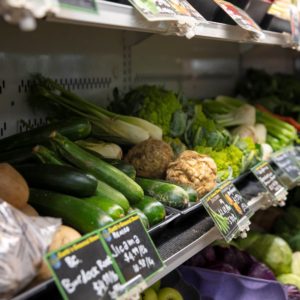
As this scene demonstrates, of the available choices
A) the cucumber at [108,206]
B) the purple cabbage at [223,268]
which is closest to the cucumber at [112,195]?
the cucumber at [108,206]

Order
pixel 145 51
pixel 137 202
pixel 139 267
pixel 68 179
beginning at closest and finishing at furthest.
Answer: pixel 139 267
pixel 68 179
pixel 137 202
pixel 145 51

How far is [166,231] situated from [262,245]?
32.5 inches

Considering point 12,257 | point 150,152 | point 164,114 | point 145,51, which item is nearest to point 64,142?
point 150,152

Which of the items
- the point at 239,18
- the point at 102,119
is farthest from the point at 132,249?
the point at 239,18

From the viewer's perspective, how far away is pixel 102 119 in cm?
165

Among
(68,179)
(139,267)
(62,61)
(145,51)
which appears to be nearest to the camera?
(139,267)

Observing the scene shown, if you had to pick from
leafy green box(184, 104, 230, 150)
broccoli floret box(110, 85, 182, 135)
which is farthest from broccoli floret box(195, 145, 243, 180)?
broccoli floret box(110, 85, 182, 135)

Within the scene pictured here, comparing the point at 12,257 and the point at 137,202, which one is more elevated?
the point at 12,257

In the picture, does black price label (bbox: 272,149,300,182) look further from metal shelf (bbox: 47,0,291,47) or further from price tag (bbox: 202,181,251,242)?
metal shelf (bbox: 47,0,291,47)

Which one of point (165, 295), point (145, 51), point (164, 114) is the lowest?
point (165, 295)

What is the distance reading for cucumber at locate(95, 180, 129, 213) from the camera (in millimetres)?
1159

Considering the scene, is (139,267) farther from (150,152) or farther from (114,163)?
(150,152)

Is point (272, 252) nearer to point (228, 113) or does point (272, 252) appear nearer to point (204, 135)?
point (204, 135)

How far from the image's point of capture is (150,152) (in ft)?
5.06
